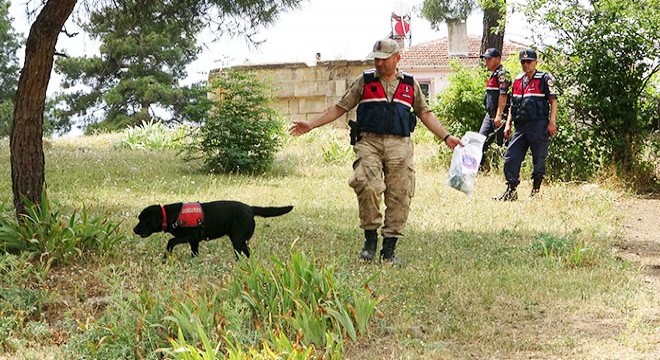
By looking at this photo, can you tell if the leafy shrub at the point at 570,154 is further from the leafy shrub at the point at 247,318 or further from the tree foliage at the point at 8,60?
the tree foliage at the point at 8,60

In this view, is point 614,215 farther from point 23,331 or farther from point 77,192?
point 23,331

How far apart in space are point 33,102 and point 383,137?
283cm

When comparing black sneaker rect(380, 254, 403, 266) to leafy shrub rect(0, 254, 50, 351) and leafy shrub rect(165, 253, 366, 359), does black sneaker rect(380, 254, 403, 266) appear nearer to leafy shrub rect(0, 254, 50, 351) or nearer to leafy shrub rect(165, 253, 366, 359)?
leafy shrub rect(165, 253, 366, 359)

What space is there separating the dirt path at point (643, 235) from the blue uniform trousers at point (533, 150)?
1.13 metres

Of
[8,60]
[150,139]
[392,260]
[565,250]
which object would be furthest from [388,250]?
[8,60]

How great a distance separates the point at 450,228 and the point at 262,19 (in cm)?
375

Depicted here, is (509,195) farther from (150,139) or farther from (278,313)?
(150,139)

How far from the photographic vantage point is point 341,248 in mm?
8031

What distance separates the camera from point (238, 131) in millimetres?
A: 14602

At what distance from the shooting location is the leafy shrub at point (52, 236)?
7.02m

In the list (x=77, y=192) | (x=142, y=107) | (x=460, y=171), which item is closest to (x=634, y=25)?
(x=460, y=171)

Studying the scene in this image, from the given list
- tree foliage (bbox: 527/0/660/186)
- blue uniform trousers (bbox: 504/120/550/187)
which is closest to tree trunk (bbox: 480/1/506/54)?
tree foliage (bbox: 527/0/660/186)

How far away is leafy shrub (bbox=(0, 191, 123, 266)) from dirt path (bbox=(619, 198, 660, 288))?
13.6ft

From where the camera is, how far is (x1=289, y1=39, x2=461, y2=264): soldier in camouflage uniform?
7.27m
